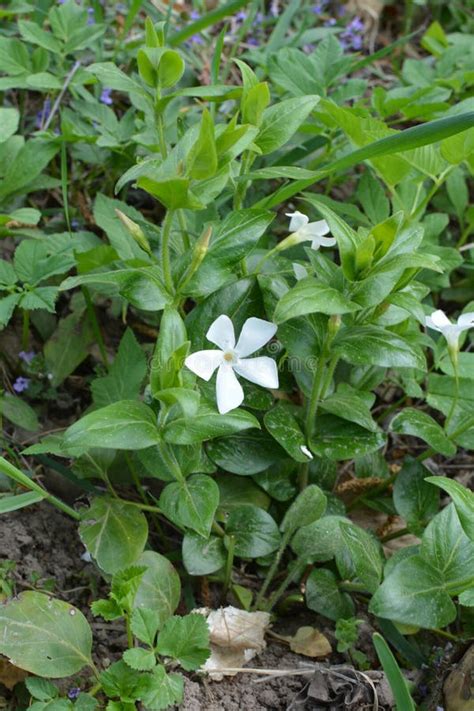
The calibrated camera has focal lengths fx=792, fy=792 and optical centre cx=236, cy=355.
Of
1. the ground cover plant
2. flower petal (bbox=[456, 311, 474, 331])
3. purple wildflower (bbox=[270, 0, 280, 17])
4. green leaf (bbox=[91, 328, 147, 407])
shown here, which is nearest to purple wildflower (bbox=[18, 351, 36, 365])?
the ground cover plant

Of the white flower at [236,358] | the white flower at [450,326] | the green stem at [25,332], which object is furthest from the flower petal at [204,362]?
the green stem at [25,332]

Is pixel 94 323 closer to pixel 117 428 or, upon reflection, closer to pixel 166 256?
pixel 166 256

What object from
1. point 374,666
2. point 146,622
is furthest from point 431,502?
point 146,622

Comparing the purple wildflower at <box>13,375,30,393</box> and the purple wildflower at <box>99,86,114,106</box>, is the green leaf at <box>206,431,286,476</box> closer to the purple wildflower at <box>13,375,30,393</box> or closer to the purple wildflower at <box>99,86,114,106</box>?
the purple wildflower at <box>13,375,30,393</box>

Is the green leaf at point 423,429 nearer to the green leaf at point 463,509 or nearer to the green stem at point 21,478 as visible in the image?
the green leaf at point 463,509

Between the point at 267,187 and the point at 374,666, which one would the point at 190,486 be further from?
the point at 267,187

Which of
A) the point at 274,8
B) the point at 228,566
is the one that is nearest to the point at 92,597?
the point at 228,566
